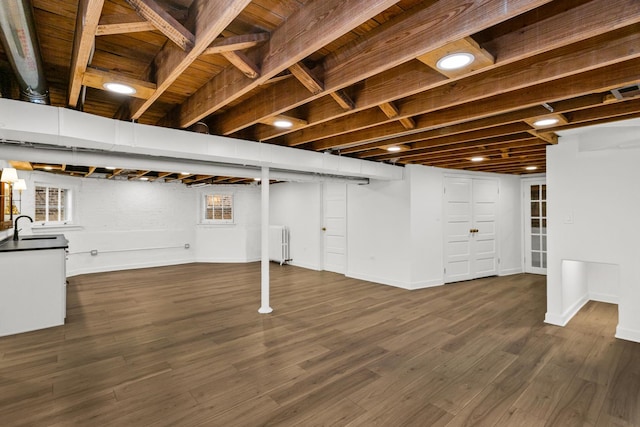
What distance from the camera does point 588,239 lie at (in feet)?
12.2

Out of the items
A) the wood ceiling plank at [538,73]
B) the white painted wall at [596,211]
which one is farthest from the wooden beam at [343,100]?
the white painted wall at [596,211]

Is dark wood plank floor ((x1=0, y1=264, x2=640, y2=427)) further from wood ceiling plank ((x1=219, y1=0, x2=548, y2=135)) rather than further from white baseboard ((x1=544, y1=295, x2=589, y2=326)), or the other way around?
wood ceiling plank ((x1=219, y1=0, x2=548, y2=135))

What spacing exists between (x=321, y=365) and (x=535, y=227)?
6.37 meters

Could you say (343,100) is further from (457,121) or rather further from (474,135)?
A: (474,135)

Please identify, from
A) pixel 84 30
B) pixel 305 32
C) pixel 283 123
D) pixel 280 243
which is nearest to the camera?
pixel 84 30

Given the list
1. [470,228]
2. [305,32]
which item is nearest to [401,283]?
[470,228]

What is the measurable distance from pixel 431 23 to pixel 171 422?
9.25 feet

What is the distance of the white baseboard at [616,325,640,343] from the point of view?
3455mm

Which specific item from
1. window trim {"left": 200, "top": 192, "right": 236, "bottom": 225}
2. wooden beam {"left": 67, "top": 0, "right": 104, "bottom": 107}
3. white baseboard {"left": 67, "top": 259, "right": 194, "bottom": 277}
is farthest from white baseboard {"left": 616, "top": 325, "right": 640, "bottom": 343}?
white baseboard {"left": 67, "top": 259, "right": 194, "bottom": 277}

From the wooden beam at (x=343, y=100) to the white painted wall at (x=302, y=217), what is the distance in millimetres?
4872

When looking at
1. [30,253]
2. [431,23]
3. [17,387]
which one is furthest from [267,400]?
[30,253]

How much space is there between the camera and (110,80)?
1987mm

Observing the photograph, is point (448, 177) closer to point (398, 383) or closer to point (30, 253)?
point (398, 383)

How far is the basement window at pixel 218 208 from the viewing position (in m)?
8.88
